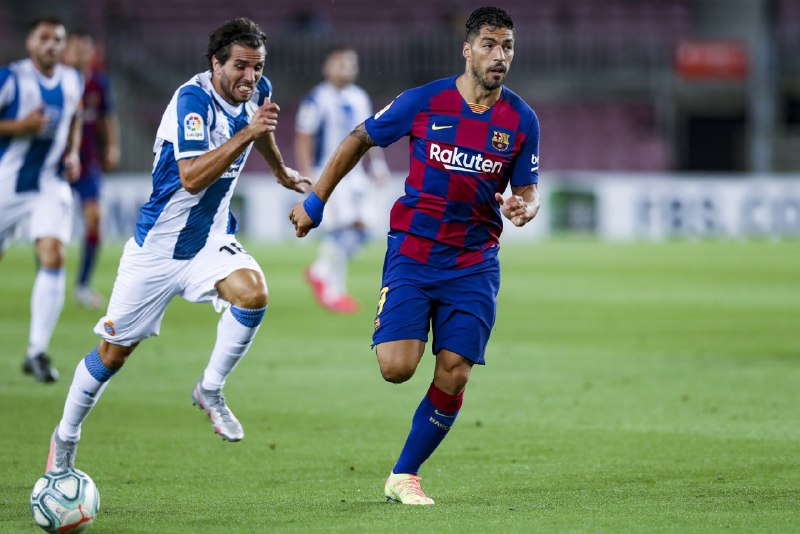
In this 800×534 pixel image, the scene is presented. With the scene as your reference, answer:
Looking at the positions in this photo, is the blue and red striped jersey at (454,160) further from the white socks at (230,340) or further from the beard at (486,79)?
the white socks at (230,340)

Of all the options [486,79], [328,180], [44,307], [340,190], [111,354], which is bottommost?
[44,307]

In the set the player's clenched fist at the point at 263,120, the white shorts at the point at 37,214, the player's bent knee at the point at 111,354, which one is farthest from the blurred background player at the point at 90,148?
the player's clenched fist at the point at 263,120

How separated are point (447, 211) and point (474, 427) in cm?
232

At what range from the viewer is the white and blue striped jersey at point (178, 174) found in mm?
6609

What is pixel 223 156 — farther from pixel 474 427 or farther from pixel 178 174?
pixel 474 427

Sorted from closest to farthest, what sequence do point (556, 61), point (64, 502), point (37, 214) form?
point (64, 502) → point (37, 214) → point (556, 61)

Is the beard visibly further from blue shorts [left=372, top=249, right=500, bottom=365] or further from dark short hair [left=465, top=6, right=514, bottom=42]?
blue shorts [left=372, top=249, right=500, bottom=365]

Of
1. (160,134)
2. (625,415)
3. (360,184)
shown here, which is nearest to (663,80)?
(360,184)

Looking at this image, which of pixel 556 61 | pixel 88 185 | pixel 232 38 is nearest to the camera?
pixel 232 38

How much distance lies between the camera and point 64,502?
541 centimetres

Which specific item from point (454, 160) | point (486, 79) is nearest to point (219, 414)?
point (454, 160)

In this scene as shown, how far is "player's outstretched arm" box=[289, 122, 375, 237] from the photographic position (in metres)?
6.31

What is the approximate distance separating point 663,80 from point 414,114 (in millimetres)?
25563

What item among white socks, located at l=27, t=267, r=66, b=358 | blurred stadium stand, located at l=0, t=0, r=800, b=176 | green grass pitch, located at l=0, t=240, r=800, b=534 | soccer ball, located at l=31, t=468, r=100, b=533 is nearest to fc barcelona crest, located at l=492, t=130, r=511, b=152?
green grass pitch, located at l=0, t=240, r=800, b=534
